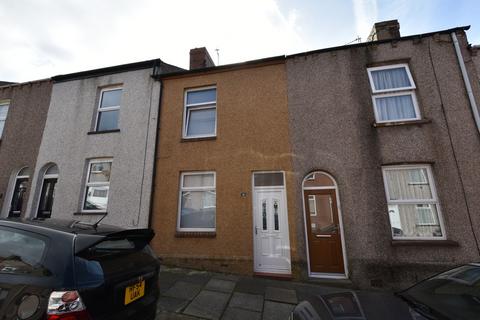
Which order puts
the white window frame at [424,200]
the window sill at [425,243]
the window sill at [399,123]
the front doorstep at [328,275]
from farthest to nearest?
the window sill at [399,123] < the front doorstep at [328,275] < the white window frame at [424,200] < the window sill at [425,243]

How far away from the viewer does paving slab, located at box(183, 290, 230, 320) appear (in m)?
3.67

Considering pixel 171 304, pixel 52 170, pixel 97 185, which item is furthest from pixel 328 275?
pixel 52 170

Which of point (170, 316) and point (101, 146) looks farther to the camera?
point (101, 146)

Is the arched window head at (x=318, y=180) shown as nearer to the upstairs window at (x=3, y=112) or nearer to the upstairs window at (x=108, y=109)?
the upstairs window at (x=108, y=109)

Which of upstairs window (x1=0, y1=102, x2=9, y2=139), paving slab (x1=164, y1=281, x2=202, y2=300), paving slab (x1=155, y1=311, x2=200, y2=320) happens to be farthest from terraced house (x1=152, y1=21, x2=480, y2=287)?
upstairs window (x1=0, y1=102, x2=9, y2=139)

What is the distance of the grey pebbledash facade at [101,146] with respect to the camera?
656cm

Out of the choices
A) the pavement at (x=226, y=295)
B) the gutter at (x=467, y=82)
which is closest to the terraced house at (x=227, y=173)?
the pavement at (x=226, y=295)

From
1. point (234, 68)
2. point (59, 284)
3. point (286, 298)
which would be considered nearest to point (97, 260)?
point (59, 284)

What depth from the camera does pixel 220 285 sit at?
480 cm

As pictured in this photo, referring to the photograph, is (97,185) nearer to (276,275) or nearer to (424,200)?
(276,275)

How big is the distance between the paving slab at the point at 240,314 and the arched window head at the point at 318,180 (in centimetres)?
320

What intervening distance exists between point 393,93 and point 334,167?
106 inches

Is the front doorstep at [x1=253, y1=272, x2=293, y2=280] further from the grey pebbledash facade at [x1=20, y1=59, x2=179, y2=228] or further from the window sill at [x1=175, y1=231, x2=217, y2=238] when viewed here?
the grey pebbledash facade at [x1=20, y1=59, x2=179, y2=228]

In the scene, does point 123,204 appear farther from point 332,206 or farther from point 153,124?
point 332,206
